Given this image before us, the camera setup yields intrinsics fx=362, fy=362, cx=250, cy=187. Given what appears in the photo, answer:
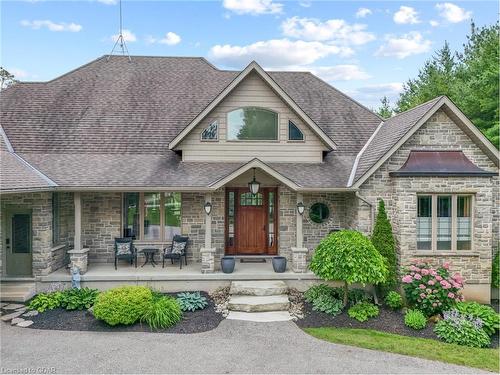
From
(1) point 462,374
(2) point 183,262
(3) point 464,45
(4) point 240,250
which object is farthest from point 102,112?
(3) point 464,45

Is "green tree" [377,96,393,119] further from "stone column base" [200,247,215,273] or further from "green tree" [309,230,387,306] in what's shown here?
"stone column base" [200,247,215,273]

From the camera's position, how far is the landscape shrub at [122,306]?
847cm

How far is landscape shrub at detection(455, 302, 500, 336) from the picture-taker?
28.8 feet

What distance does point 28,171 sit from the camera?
11297mm

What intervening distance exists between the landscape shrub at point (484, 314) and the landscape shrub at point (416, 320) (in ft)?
3.57

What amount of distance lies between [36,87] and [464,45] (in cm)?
3130

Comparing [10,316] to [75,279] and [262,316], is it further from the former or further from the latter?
[262,316]

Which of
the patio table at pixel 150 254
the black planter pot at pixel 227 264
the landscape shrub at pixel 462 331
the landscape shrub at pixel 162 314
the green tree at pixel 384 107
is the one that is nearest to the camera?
the landscape shrub at pixel 462 331

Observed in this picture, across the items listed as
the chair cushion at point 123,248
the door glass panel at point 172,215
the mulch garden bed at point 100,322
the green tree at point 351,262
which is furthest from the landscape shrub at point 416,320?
the chair cushion at point 123,248

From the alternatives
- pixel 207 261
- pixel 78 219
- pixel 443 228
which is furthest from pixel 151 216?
pixel 443 228

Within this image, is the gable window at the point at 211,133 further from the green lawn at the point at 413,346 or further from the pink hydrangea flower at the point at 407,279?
the pink hydrangea flower at the point at 407,279

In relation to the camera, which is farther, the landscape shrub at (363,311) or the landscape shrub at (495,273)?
the landscape shrub at (495,273)

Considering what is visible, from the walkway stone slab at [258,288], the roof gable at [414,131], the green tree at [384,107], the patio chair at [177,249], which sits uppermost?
the green tree at [384,107]

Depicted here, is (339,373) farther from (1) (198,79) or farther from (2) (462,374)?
(1) (198,79)
